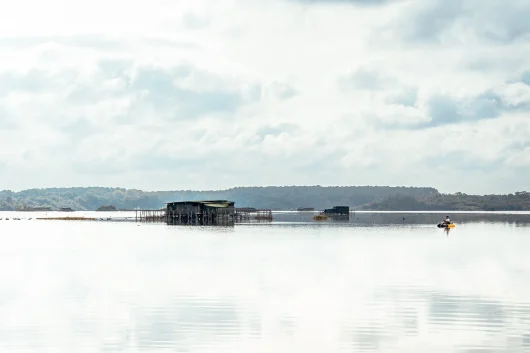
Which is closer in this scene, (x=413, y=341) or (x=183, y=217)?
(x=413, y=341)

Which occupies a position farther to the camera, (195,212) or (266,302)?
(195,212)

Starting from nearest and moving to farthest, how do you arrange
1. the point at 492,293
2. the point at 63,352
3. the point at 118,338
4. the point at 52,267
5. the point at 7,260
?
1. the point at 63,352
2. the point at 118,338
3. the point at 492,293
4. the point at 52,267
5. the point at 7,260

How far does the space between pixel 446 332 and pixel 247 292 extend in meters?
14.9

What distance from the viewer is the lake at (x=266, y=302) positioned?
1091 inches

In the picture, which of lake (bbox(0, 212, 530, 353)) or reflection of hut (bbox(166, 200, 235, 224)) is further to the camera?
reflection of hut (bbox(166, 200, 235, 224))

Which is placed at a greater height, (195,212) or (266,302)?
(195,212)

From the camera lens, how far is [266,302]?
37562 millimetres

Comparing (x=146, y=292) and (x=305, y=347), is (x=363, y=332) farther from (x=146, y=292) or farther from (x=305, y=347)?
(x=146, y=292)

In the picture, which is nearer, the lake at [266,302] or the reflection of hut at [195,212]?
the lake at [266,302]

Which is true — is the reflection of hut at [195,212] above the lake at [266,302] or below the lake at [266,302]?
above

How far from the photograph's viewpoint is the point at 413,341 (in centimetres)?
2752

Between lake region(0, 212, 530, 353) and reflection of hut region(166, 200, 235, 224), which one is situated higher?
reflection of hut region(166, 200, 235, 224)

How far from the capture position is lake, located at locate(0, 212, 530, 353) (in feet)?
90.9

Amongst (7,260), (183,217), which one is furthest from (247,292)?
(183,217)
